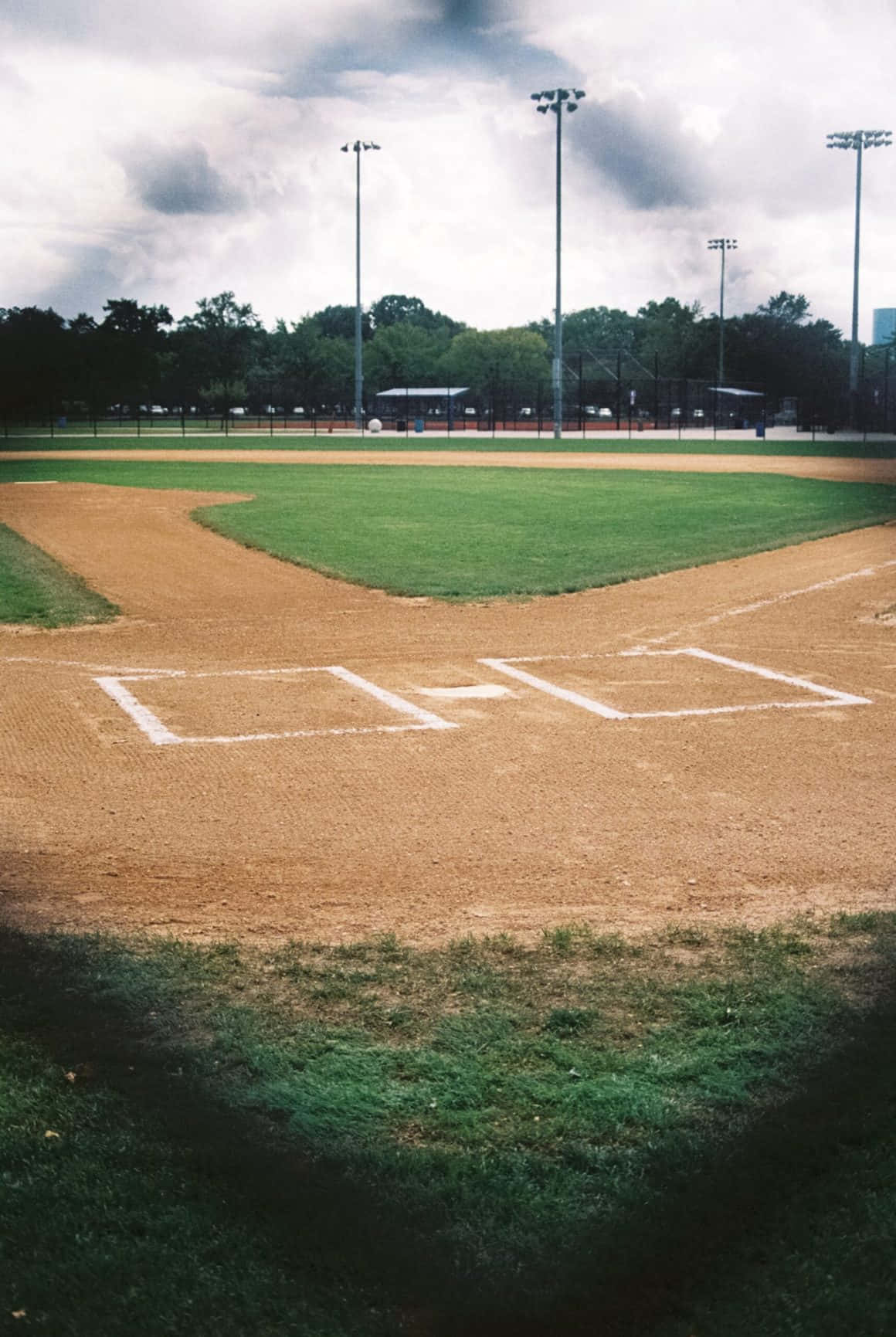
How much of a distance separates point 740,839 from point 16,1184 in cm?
321

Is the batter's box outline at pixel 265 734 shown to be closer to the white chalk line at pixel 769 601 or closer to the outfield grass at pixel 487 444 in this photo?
the white chalk line at pixel 769 601

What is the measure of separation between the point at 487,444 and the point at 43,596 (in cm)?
3597

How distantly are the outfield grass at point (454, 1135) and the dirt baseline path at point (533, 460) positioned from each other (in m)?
24.4

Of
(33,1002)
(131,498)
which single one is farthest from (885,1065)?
(131,498)

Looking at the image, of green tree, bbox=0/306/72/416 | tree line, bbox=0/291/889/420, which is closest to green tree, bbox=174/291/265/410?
tree line, bbox=0/291/889/420

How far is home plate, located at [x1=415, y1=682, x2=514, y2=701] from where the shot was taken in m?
7.50

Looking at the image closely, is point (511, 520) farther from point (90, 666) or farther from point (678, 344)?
point (678, 344)

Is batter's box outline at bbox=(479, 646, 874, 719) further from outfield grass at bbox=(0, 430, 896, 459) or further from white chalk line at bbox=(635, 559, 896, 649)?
outfield grass at bbox=(0, 430, 896, 459)

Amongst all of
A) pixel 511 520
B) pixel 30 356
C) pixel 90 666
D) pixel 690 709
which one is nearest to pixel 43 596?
pixel 30 356

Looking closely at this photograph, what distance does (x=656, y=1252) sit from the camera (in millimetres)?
2137

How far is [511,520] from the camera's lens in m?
17.6

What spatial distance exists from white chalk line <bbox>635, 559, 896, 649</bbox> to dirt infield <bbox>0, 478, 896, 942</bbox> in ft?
0.15

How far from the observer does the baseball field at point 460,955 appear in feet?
7.40

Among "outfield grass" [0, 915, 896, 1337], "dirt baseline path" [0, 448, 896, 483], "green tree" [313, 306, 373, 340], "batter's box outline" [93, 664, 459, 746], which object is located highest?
"green tree" [313, 306, 373, 340]
